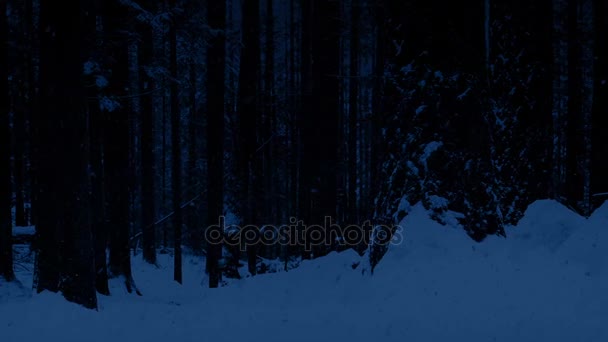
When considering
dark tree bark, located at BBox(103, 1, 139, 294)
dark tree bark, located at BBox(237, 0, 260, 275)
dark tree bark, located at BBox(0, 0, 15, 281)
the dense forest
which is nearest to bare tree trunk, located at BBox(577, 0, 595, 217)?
the dense forest

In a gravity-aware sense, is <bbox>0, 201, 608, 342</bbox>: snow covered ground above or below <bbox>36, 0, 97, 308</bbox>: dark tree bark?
below

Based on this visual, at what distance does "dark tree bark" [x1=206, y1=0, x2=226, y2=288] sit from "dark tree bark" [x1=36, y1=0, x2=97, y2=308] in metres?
5.11

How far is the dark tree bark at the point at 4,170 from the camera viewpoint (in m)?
9.23

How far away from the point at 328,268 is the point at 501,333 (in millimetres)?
2950

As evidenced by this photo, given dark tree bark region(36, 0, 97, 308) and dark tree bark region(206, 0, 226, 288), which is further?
dark tree bark region(206, 0, 226, 288)

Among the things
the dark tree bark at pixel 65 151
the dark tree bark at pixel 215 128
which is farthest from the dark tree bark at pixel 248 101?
the dark tree bark at pixel 65 151

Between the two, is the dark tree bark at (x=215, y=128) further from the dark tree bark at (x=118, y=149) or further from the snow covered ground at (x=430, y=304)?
the snow covered ground at (x=430, y=304)

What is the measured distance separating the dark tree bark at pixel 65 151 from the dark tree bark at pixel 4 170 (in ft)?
11.1

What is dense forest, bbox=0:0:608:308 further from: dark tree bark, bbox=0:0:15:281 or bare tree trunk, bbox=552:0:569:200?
bare tree trunk, bbox=552:0:569:200

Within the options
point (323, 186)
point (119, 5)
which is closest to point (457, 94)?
point (323, 186)

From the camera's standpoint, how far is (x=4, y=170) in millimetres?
9734

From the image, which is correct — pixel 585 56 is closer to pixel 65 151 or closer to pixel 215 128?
pixel 215 128

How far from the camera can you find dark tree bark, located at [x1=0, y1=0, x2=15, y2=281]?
923 centimetres

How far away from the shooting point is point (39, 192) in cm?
672
